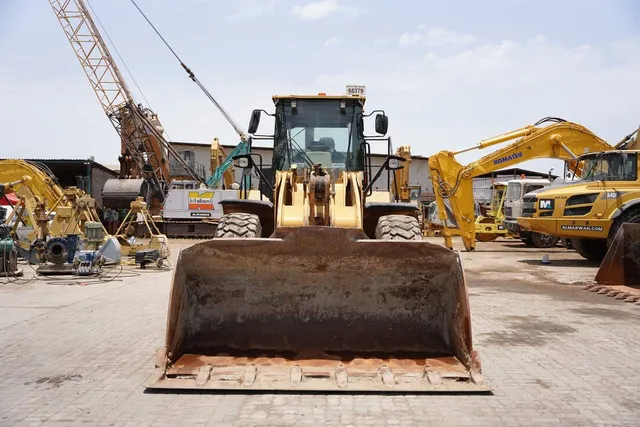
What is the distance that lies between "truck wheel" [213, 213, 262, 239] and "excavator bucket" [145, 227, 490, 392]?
1068 mm

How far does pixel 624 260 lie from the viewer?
10.7m

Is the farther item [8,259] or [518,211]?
[518,211]

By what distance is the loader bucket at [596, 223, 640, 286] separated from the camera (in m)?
10.3

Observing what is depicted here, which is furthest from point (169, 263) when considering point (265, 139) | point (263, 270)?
point (263, 270)

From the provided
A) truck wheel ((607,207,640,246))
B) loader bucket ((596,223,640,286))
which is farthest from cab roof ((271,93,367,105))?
truck wheel ((607,207,640,246))

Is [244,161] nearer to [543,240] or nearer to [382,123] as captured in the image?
[382,123]

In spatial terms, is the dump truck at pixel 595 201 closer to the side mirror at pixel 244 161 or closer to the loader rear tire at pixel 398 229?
the loader rear tire at pixel 398 229

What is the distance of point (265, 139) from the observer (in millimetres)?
8125

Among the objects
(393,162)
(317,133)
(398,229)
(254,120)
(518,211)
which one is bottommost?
(398,229)

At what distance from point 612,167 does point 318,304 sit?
12.1 meters

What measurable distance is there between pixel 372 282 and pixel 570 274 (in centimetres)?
986

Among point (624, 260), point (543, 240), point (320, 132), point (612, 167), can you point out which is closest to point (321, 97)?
point (320, 132)

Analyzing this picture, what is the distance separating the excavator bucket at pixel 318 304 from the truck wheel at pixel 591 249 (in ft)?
41.9

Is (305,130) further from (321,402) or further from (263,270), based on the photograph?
(321,402)
